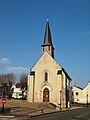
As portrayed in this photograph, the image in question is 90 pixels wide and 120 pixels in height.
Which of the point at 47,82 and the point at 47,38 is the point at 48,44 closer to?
the point at 47,38

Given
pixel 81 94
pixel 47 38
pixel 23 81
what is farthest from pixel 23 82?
pixel 47 38

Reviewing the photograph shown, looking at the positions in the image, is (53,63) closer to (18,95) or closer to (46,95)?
(46,95)

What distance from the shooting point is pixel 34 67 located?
5759 centimetres

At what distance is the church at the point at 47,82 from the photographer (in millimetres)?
53750

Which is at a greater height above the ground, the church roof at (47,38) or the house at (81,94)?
the church roof at (47,38)

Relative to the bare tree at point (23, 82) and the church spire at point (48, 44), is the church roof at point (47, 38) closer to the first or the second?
the church spire at point (48, 44)

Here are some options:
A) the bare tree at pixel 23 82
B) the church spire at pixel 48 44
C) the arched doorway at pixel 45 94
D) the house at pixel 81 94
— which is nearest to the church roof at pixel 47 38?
the church spire at pixel 48 44

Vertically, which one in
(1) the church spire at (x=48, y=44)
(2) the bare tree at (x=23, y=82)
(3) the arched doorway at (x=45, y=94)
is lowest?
(3) the arched doorway at (x=45, y=94)

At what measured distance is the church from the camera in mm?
53750

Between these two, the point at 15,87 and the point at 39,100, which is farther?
the point at 15,87

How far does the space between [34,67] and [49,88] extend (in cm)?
683

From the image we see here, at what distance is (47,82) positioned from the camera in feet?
182

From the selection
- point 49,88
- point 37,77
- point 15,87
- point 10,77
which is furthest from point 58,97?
point 15,87

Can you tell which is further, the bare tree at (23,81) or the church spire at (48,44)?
the bare tree at (23,81)
